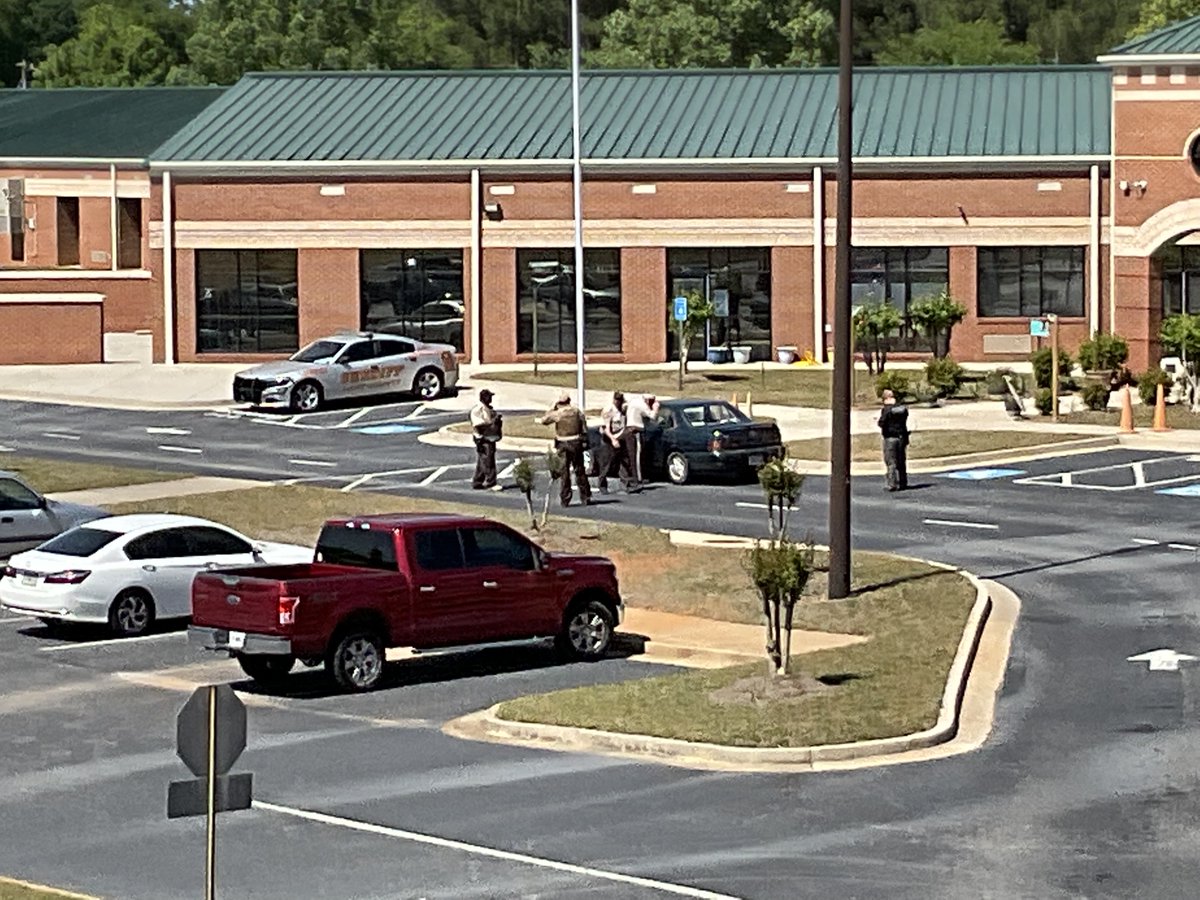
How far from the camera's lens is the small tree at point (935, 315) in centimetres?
5731

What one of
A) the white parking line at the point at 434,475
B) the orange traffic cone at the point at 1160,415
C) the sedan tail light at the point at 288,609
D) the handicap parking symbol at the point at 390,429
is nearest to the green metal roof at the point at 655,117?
A: the handicap parking symbol at the point at 390,429

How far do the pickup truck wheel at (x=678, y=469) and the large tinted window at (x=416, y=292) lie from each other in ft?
75.1

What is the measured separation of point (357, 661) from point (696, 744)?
189 inches

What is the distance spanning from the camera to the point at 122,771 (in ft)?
70.2

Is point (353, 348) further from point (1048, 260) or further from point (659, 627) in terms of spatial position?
point (659, 627)

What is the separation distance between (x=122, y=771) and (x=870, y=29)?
114 metres

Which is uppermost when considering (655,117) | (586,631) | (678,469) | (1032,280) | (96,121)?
(96,121)

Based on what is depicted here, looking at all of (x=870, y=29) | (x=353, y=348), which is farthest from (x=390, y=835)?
(x=870, y=29)

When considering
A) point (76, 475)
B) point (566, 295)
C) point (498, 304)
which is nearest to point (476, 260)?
point (498, 304)

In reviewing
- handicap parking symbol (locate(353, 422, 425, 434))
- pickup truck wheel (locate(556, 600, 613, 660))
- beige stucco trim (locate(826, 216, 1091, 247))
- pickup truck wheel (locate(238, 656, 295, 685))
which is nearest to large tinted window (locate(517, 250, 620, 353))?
beige stucco trim (locate(826, 216, 1091, 247))

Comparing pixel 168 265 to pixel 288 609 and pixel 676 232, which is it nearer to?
pixel 676 232

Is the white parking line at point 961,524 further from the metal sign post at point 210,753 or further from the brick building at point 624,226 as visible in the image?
the brick building at point 624,226

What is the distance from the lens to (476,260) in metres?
63.2

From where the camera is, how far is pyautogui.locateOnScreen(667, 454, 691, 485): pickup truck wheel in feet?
135
